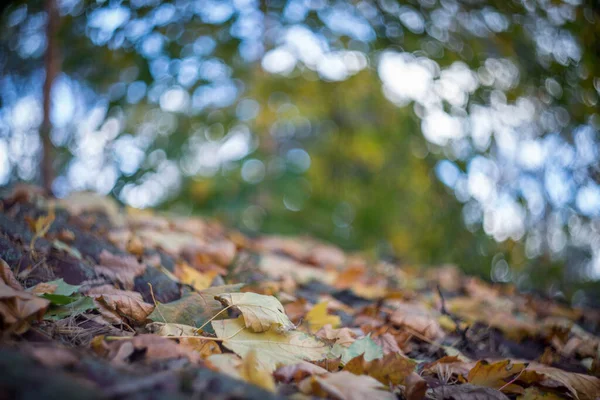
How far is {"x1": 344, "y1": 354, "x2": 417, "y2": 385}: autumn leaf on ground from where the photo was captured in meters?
0.73

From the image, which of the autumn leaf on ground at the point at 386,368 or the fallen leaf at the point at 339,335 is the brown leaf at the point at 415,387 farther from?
the fallen leaf at the point at 339,335

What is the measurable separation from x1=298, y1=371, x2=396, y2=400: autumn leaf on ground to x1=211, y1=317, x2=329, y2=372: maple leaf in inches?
3.7

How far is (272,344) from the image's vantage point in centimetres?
77

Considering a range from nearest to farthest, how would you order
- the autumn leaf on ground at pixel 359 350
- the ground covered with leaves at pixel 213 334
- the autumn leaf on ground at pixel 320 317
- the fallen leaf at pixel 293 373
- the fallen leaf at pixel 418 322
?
the ground covered with leaves at pixel 213 334
the fallen leaf at pixel 293 373
the autumn leaf on ground at pixel 359 350
the autumn leaf on ground at pixel 320 317
the fallen leaf at pixel 418 322

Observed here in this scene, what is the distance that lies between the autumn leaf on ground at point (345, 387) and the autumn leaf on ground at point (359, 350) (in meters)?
0.13

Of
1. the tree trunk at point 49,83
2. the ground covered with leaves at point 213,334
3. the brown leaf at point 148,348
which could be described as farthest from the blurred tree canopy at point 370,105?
the brown leaf at point 148,348

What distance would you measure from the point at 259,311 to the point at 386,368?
0.83 feet

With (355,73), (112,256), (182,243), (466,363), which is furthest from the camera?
(355,73)

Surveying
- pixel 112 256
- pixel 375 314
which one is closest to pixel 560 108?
pixel 375 314

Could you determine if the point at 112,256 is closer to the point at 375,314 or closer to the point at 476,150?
the point at 375,314

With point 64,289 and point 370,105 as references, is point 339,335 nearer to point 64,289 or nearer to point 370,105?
point 64,289

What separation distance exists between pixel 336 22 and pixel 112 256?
6.57 feet

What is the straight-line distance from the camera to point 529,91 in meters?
2.34

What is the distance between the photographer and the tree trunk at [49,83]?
103 inches
